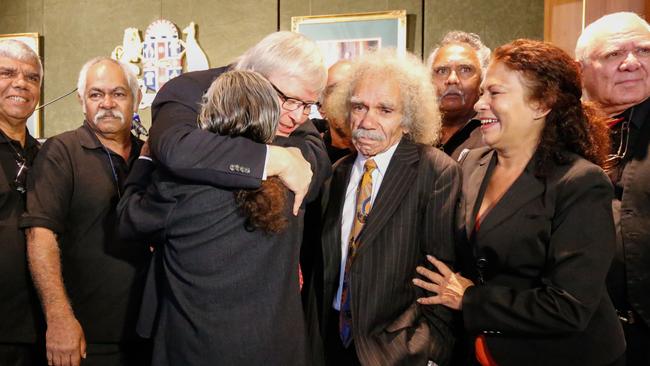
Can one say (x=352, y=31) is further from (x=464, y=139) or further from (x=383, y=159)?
(x=383, y=159)

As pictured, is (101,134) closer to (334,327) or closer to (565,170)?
(334,327)

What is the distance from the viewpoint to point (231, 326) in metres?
1.51

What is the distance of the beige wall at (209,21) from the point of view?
15.8ft

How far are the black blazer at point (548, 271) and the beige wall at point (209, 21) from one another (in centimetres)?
328

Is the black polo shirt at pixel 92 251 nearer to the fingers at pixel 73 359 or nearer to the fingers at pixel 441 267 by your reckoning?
the fingers at pixel 73 359

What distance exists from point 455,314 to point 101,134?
1.76 metres

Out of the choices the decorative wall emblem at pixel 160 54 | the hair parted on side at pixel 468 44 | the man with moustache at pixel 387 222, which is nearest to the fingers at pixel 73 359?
the man with moustache at pixel 387 222

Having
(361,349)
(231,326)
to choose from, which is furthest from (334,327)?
(231,326)

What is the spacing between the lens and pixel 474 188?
2.09 meters

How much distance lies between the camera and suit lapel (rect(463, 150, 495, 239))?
2.03m

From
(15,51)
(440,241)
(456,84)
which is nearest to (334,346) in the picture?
(440,241)

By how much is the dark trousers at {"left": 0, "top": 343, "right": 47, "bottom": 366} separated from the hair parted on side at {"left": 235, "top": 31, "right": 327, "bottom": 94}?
5.30ft

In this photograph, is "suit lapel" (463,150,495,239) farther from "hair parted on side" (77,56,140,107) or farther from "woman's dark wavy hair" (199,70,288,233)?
"hair parted on side" (77,56,140,107)

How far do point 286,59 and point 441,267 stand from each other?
0.88 m
